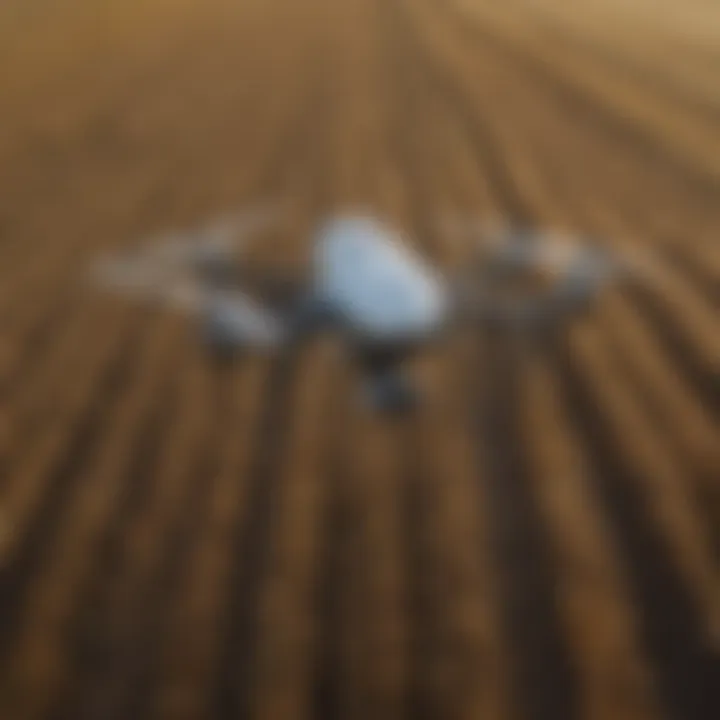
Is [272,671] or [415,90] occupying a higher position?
[415,90]

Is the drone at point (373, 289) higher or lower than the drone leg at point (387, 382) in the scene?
higher

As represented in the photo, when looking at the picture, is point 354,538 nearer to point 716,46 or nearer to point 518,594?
point 518,594

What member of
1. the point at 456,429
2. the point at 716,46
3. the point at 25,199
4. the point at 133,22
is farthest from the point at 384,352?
the point at 133,22

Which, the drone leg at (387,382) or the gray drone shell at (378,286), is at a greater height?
the gray drone shell at (378,286)

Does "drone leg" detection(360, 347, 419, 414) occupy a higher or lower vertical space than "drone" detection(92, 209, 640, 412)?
lower

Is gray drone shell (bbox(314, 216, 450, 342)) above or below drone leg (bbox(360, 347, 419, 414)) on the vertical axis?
above
